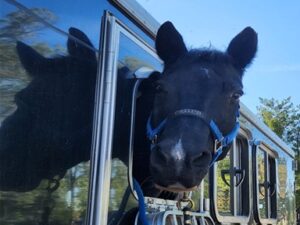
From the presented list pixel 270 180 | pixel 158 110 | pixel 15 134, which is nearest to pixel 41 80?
pixel 15 134

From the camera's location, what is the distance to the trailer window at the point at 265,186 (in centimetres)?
572

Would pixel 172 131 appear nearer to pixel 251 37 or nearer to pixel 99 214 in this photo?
pixel 99 214

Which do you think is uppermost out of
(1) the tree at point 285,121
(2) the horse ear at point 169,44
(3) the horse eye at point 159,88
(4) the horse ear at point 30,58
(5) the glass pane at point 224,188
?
(1) the tree at point 285,121

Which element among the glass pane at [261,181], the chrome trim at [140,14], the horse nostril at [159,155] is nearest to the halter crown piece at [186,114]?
the horse nostril at [159,155]

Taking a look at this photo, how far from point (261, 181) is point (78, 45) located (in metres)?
4.33

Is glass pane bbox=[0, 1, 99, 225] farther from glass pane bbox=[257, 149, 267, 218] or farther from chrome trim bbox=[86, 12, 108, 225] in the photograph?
glass pane bbox=[257, 149, 267, 218]

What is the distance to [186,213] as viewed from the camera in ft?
10.00

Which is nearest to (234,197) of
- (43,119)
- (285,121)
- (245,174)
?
(245,174)

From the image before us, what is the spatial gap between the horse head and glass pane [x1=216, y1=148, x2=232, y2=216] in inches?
64.8

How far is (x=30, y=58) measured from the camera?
84.3 inches

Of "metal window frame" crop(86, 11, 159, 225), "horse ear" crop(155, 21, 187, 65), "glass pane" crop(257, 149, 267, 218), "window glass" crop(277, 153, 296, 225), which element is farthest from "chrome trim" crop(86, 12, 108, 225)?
"window glass" crop(277, 153, 296, 225)

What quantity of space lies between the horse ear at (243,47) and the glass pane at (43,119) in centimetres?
104

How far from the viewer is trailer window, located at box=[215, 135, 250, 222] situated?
457 cm

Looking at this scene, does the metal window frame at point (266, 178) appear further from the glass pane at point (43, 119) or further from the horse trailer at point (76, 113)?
the glass pane at point (43, 119)
